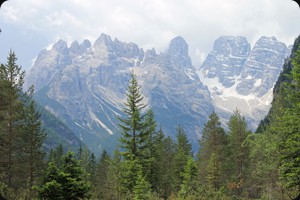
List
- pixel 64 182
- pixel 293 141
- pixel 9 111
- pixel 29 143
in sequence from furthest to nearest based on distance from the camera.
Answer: pixel 29 143, pixel 9 111, pixel 293 141, pixel 64 182

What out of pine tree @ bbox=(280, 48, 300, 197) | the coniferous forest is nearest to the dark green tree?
the coniferous forest

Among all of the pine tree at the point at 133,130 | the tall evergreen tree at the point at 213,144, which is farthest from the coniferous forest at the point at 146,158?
the tall evergreen tree at the point at 213,144

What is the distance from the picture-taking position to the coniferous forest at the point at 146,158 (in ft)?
52.8

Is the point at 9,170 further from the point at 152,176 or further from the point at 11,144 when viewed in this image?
the point at 152,176

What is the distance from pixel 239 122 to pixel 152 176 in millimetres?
15772

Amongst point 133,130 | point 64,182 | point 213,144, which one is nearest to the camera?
point 64,182

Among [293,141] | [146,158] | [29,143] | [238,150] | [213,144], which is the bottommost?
Answer: [293,141]

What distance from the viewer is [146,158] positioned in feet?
132

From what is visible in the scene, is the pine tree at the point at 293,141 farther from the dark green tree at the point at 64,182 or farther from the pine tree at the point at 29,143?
the pine tree at the point at 29,143

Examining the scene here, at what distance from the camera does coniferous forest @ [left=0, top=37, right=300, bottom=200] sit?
1609 cm

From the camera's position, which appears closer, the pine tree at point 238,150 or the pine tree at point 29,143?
the pine tree at point 29,143

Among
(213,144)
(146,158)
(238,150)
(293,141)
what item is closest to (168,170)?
(213,144)

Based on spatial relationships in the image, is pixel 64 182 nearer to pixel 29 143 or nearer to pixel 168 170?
pixel 29 143

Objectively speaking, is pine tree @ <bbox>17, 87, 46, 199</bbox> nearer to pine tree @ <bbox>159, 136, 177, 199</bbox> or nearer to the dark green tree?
pine tree @ <bbox>159, 136, 177, 199</bbox>
